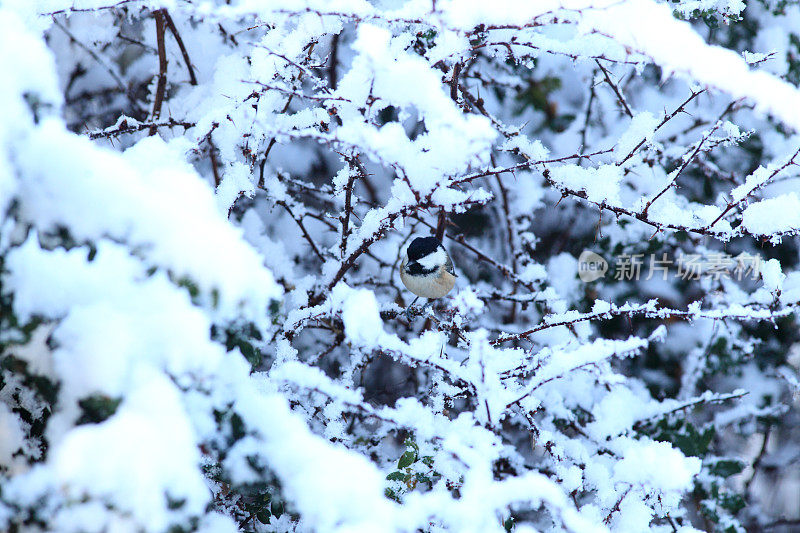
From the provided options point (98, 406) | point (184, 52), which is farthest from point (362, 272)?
point (98, 406)

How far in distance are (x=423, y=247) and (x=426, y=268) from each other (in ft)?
0.20

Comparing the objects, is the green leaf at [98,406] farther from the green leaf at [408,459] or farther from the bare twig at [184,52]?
the bare twig at [184,52]

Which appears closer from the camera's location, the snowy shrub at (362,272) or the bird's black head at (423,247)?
the snowy shrub at (362,272)

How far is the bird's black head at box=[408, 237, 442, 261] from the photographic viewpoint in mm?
1660

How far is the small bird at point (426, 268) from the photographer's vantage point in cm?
166

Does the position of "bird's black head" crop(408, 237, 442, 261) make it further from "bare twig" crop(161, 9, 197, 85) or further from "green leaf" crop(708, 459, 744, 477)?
"green leaf" crop(708, 459, 744, 477)

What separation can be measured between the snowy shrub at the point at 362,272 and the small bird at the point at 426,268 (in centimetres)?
7

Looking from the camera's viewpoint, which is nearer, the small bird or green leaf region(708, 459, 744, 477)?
the small bird

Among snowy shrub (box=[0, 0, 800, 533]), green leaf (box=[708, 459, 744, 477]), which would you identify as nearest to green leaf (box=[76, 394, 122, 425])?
snowy shrub (box=[0, 0, 800, 533])

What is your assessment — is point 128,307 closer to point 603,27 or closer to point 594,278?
point 603,27

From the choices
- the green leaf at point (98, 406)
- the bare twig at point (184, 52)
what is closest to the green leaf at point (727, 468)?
the green leaf at point (98, 406)

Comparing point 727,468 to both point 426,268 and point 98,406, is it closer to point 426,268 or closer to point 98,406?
point 426,268

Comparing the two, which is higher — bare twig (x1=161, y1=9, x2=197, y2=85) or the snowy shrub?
bare twig (x1=161, y1=9, x2=197, y2=85)

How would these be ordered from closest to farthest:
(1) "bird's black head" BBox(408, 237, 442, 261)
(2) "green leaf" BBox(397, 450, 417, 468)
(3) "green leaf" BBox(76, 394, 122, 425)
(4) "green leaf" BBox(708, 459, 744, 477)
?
(3) "green leaf" BBox(76, 394, 122, 425), (2) "green leaf" BBox(397, 450, 417, 468), (1) "bird's black head" BBox(408, 237, 442, 261), (4) "green leaf" BBox(708, 459, 744, 477)
